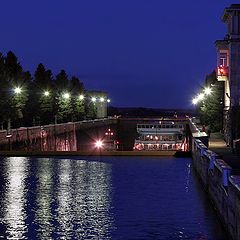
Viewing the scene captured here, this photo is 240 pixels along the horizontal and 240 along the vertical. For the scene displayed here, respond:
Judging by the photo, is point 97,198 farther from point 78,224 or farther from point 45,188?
point 78,224

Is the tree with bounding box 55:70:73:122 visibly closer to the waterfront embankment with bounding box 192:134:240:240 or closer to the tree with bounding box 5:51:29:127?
the tree with bounding box 5:51:29:127

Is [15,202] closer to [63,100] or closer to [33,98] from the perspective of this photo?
[33,98]

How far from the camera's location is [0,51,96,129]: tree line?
273 ft

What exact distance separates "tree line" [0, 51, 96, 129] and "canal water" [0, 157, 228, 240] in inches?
1024

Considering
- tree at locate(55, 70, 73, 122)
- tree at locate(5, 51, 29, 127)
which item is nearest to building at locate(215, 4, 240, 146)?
tree at locate(5, 51, 29, 127)

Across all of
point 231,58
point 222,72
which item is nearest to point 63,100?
point 222,72

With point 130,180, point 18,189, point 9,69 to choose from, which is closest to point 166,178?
point 130,180

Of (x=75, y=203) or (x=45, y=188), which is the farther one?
(x=45, y=188)

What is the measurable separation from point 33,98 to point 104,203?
70984mm

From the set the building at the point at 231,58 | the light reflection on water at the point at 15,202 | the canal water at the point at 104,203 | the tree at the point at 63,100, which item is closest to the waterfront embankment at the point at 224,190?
the canal water at the point at 104,203

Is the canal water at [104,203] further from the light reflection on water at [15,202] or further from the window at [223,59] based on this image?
the window at [223,59]

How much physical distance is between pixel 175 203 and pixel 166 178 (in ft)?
43.1

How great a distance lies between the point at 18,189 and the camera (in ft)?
138

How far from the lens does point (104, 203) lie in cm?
3622
